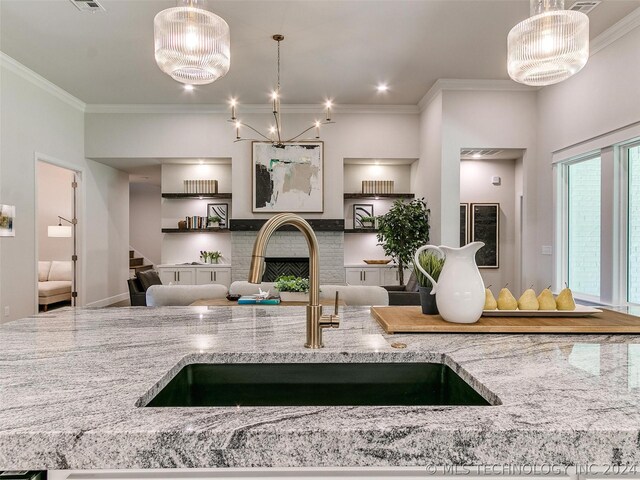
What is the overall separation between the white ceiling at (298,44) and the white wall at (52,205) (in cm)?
295

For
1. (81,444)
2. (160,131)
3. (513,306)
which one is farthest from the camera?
(160,131)

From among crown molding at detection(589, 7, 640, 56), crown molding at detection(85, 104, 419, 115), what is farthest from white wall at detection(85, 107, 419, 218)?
crown molding at detection(589, 7, 640, 56)

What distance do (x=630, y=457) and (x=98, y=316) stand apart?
5.31ft

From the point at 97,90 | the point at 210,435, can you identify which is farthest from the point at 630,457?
the point at 97,90

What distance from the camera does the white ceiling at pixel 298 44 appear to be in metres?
3.70

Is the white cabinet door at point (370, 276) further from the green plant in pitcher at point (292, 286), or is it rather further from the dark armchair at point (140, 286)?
the dark armchair at point (140, 286)

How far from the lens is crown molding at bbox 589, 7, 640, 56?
12.1ft

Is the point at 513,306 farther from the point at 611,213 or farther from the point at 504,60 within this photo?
the point at 504,60

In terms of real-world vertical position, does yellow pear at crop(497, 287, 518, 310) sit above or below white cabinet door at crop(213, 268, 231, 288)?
above

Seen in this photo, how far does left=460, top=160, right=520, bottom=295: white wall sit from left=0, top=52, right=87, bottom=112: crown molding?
598 cm

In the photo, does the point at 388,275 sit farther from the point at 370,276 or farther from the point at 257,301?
the point at 257,301

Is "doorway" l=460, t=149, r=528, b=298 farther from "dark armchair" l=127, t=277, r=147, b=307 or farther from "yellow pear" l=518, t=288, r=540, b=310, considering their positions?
"yellow pear" l=518, t=288, r=540, b=310

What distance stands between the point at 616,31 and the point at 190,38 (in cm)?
396

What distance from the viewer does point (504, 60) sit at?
477 centimetres
